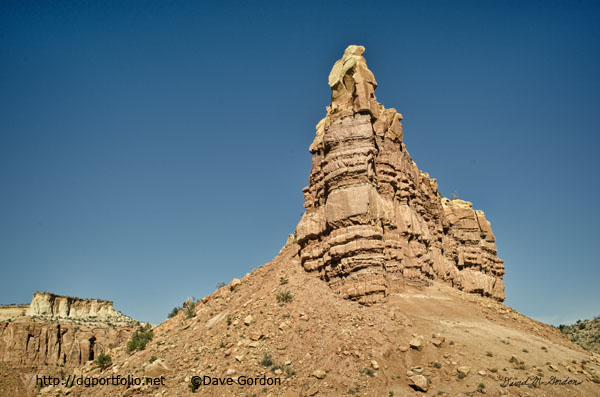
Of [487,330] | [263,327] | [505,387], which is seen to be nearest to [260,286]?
[263,327]

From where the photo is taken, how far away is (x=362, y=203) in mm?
27156

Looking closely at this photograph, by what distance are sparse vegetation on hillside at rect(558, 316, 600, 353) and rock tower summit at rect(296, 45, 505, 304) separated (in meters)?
12.4

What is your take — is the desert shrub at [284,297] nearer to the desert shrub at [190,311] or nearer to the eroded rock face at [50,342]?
the desert shrub at [190,311]

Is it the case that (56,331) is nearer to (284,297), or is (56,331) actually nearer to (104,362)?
(104,362)

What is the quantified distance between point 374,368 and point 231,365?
23.8 ft

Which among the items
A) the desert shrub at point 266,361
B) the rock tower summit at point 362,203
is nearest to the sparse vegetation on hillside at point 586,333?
the rock tower summit at point 362,203

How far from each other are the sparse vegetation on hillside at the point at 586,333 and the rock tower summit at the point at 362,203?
12.4 m

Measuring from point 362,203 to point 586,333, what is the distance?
30786mm

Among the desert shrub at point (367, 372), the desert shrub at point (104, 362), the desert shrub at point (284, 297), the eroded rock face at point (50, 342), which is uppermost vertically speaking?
the eroded rock face at point (50, 342)

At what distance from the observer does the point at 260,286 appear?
101ft

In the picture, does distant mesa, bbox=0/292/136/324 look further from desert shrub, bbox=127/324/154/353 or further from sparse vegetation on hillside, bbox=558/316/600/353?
sparse vegetation on hillside, bbox=558/316/600/353

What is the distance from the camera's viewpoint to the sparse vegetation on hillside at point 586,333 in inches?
1439

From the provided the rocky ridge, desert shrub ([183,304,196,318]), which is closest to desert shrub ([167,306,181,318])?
desert shrub ([183,304,196,318])

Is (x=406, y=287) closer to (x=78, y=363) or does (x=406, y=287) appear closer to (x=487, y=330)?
(x=487, y=330)
